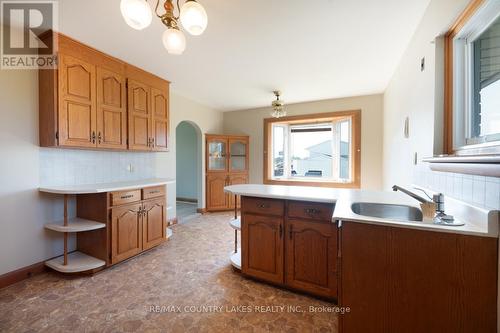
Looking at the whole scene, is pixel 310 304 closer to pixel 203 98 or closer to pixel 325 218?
pixel 325 218

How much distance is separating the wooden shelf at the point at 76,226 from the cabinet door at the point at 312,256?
196 centimetres

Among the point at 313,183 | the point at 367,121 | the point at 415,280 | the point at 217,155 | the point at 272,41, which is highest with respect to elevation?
the point at 272,41

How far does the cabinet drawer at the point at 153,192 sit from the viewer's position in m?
2.72

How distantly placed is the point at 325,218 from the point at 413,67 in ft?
5.63

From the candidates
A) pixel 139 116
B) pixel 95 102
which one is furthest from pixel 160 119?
pixel 95 102

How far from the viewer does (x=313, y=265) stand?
1.82m

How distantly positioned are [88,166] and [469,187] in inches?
139

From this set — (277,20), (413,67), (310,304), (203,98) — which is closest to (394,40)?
(413,67)

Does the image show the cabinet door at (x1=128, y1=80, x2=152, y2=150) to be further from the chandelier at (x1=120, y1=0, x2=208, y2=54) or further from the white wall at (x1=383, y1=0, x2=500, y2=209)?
the white wall at (x1=383, y1=0, x2=500, y2=209)

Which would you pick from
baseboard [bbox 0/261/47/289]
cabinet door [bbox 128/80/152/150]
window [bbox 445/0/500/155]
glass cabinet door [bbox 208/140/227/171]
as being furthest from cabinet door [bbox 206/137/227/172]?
window [bbox 445/0/500/155]

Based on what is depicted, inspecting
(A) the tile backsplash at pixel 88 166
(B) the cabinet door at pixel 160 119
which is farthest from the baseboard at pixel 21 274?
(B) the cabinet door at pixel 160 119

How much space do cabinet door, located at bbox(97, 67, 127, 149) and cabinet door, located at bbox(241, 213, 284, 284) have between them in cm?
186

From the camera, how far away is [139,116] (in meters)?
2.93

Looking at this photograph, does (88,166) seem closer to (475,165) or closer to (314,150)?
(475,165)
